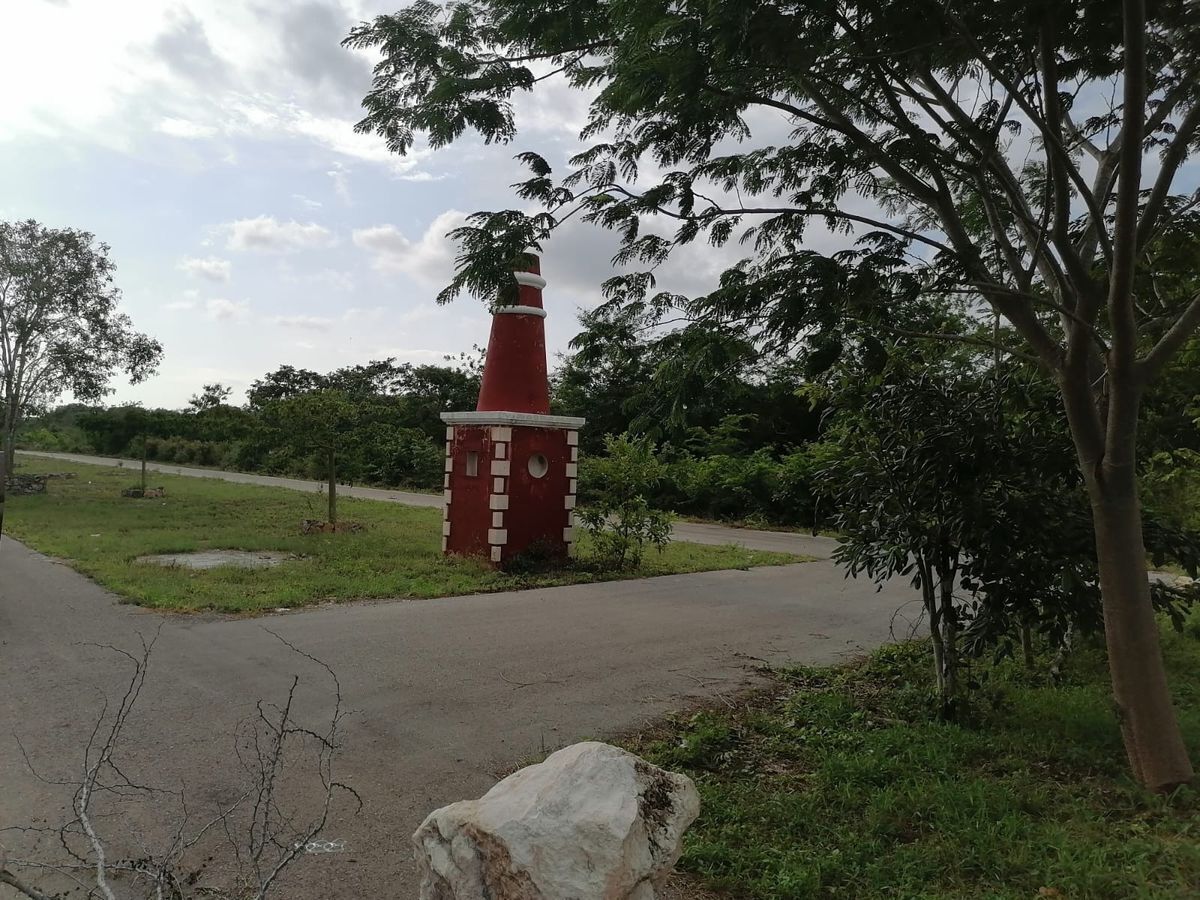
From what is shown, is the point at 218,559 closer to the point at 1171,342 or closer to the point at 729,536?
the point at 729,536

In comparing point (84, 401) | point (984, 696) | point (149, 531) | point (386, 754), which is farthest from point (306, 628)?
point (84, 401)

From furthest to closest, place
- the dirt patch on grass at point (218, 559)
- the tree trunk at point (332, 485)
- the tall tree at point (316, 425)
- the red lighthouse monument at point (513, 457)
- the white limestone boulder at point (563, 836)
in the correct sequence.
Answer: the tree trunk at point (332, 485), the tall tree at point (316, 425), the red lighthouse monument at point (513, 457), the dirt patch on grass at point (218, 559), the white limestone boulder at point (563, 836)

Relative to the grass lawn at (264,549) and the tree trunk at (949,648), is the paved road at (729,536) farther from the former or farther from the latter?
the tree trunk at (949,648)

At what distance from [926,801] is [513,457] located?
8.05m

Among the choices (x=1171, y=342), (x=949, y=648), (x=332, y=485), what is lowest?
(x=949, y=648)

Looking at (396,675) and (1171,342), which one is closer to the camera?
(1171,342)

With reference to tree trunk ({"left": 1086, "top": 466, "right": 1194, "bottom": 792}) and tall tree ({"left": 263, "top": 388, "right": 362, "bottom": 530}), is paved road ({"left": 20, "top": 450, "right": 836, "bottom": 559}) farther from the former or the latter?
tree trunk ({"left": 1086, "top": 466, "right": 1194, "bottom": 792})

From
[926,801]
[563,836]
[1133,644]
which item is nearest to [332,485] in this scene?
[926,801]

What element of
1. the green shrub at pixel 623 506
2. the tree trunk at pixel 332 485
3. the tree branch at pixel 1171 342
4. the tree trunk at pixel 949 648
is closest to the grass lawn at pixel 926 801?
the tree trunk at pixel 949 648

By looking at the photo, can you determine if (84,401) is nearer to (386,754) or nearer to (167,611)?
(167,611)

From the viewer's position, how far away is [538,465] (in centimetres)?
1172

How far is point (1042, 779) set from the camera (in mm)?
4281

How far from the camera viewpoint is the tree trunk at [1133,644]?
13.1ft

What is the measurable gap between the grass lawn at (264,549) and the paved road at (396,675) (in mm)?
590
